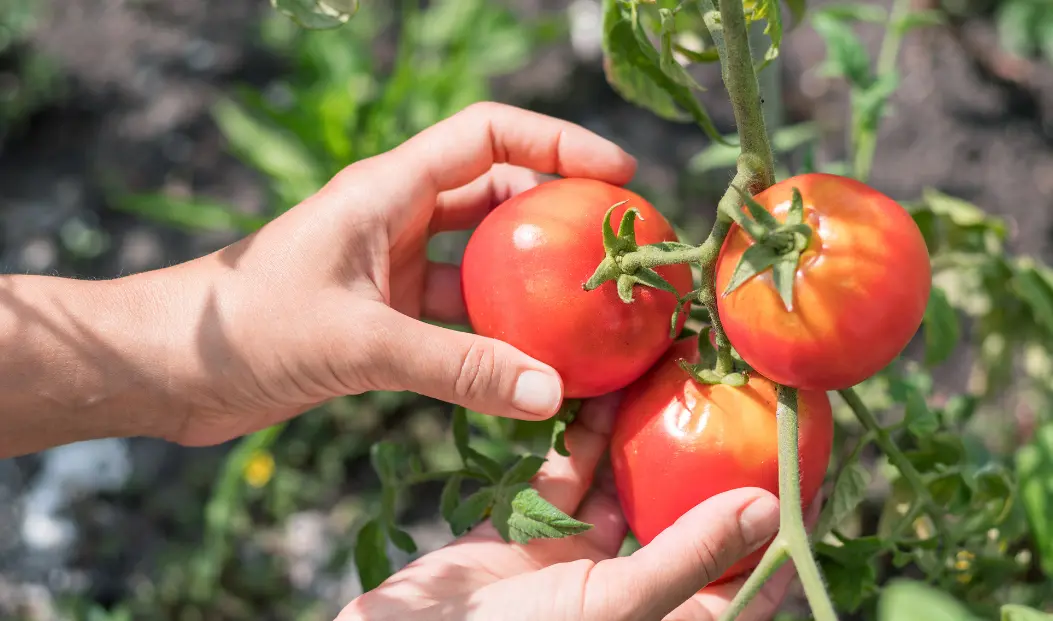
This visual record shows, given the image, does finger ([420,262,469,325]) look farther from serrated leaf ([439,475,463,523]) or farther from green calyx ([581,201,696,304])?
green calyx ([581,201,696,304])

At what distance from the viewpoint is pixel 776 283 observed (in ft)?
3.17

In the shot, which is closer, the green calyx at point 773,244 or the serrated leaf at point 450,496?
the green calyx at point 773,244

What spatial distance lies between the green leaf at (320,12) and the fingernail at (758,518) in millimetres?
764

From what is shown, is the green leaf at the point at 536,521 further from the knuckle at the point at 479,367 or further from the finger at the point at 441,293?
the finger at the point at 441,293

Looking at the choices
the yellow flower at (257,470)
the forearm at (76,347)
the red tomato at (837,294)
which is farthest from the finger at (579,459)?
the yellow flower at (257,470)

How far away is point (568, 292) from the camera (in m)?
1.19

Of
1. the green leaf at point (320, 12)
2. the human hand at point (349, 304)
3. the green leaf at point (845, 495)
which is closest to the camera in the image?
the green leaf at point (320, 12)

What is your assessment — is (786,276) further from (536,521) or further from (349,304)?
(349,304)

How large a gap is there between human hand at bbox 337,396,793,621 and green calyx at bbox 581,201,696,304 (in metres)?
0.28

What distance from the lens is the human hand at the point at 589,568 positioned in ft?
3.70

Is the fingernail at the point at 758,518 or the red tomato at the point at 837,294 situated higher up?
the red tomato at the point at 837,294

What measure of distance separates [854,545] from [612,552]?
0.40 meters

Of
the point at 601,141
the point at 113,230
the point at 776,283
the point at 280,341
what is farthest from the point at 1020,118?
the point at 113,230

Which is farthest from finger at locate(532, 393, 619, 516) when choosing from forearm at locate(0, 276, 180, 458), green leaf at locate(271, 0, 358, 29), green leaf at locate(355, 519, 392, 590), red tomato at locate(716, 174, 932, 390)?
green leaf at locate(271, 0, 358, 29)
